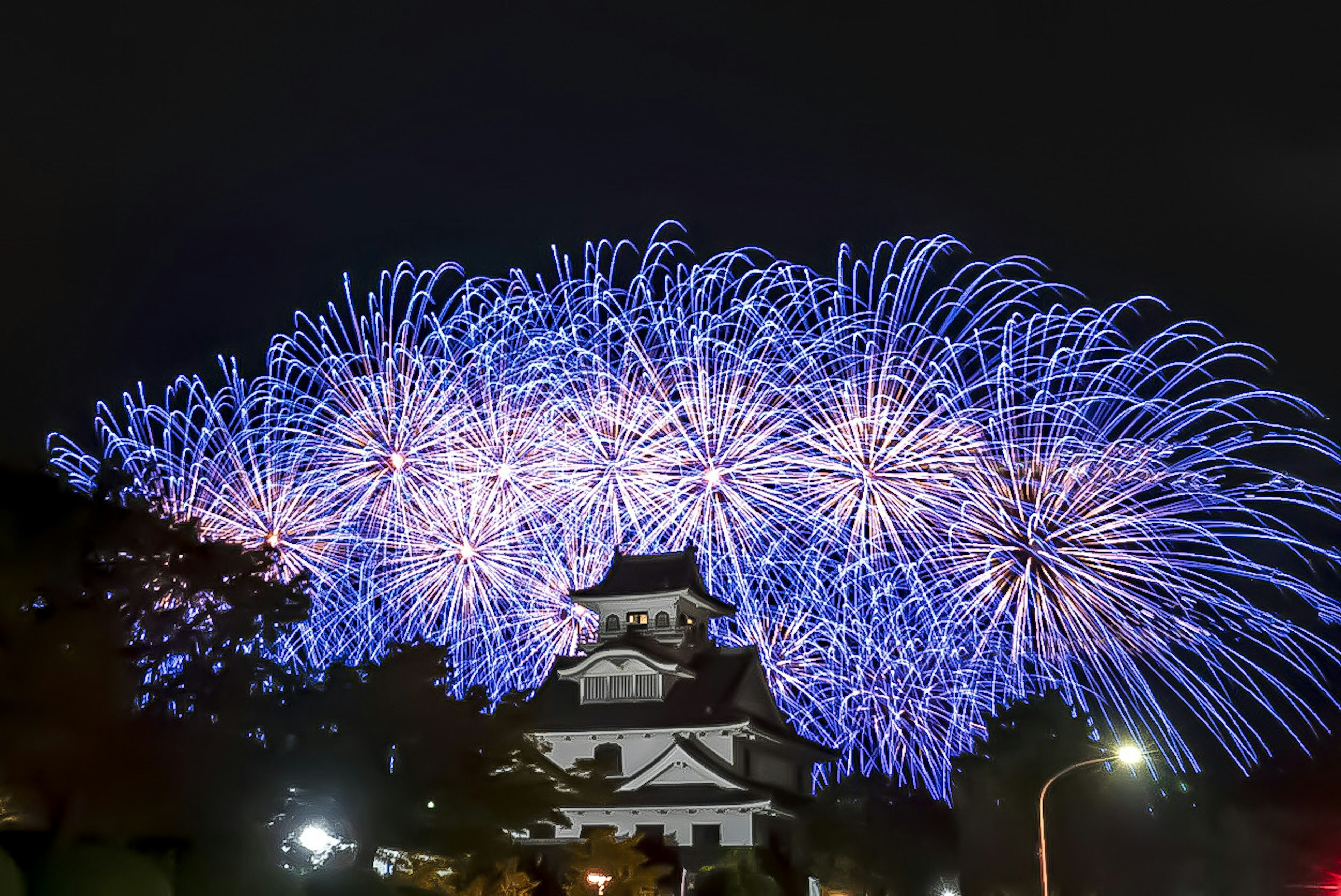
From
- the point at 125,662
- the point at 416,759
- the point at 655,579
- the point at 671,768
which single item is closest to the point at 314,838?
the point at 416,759

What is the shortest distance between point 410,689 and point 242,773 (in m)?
9.23

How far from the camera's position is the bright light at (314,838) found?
103ft

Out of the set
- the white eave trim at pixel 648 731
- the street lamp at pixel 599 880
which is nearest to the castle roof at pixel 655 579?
the white eave trim at pixel 648 731

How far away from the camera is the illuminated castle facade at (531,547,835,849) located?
147ft

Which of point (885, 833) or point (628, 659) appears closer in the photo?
point (628, 659)

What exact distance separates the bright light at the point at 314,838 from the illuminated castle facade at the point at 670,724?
10.6 m

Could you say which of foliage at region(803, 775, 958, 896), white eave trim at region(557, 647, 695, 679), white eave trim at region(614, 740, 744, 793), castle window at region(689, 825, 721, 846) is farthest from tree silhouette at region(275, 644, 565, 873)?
foliage at region(803, 775, 958, 896)

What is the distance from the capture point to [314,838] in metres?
31.4

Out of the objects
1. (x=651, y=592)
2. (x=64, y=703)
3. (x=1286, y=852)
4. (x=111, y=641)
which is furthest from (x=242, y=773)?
(x=1286, y=852)

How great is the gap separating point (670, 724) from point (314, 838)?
662 inches

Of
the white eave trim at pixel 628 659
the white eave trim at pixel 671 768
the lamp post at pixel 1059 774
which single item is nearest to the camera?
the lamp post at pixel 1059 774

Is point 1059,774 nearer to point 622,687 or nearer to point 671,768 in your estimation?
point 671,768

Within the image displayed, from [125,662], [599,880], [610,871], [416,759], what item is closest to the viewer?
[125,662]

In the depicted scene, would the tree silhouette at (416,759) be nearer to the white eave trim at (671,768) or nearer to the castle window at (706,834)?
the white eave trim at (671,768)
